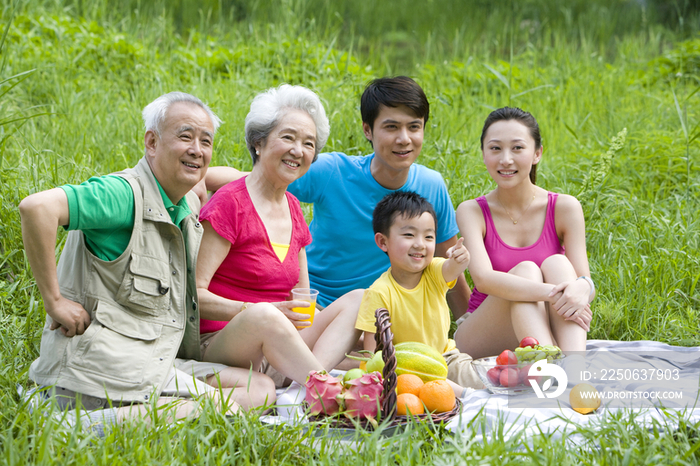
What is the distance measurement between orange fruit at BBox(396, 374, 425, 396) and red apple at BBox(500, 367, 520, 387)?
1.28ft

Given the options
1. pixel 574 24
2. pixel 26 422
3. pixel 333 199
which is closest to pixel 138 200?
pixel 26 422

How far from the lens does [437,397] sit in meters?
2.27

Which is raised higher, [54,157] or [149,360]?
[54,157]

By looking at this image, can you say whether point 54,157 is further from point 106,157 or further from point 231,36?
Result: point 231,36

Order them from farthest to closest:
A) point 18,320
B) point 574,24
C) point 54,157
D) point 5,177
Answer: point 574,24, point 54,157, point 5,177, point 18,320

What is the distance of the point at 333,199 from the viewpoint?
10.6 ft

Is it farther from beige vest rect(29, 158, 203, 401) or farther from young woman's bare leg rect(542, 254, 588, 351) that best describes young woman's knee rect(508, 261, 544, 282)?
beige vest rect(29, 158, 203, 401)

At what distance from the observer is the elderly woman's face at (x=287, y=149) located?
9.02 ft

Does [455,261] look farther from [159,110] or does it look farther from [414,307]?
[159,110]

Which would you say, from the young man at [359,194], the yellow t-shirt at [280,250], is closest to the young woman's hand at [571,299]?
the young man at [359,194]

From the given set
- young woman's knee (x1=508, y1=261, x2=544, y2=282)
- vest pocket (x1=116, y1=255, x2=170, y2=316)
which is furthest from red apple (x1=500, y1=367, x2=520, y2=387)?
vest pocket (x1=116, y1=255, x2=170, y2=316)

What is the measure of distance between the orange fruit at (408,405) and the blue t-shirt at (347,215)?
108 centimetres

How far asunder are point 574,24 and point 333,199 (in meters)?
7.71

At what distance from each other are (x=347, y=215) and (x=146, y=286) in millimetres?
1244
